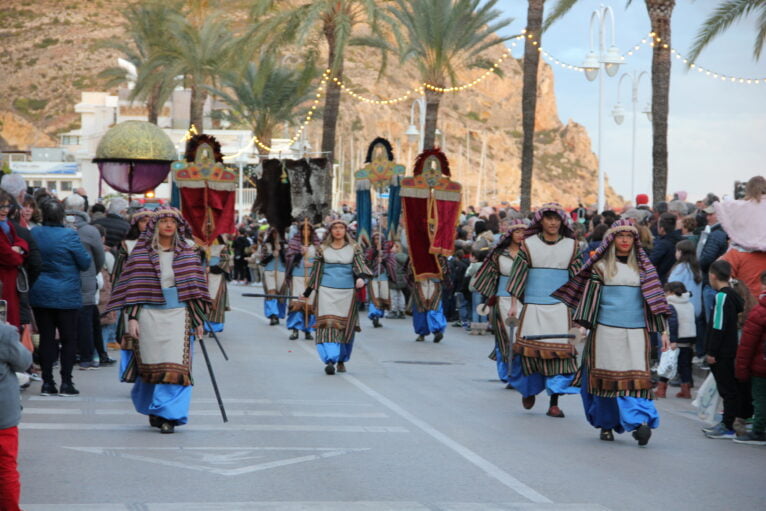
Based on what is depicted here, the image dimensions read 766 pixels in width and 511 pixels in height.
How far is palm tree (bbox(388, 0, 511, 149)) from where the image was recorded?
33.9m

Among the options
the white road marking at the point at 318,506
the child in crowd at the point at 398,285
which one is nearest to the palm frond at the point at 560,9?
the child in crowd at the point at 398,285

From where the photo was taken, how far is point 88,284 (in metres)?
14.3

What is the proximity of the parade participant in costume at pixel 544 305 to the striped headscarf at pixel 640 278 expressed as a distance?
1286mm

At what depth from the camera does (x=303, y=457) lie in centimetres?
919

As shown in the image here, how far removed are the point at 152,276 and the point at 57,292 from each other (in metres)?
2.53

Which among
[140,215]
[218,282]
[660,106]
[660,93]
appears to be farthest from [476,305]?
[140,215]

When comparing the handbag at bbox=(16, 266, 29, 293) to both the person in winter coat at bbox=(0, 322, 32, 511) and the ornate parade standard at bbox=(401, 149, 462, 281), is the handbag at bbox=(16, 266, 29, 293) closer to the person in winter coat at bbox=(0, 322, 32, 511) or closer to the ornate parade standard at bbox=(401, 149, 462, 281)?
the person in winter coat at bbox=(0, 322, 32, 511)

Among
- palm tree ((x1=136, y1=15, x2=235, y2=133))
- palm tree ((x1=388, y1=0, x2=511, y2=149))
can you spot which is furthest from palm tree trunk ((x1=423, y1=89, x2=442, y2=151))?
palm tree ((x1=136, y1=15, x2=235, y2=133))

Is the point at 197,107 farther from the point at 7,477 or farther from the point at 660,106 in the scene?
the point at 7,477

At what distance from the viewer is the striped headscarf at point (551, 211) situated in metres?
12.2

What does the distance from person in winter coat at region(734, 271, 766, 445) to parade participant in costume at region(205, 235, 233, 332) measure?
10222 millimetres

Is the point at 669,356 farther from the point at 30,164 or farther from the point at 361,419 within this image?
the point at 30,164

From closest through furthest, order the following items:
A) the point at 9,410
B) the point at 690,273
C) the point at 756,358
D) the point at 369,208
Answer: the point at 9,410
the point at 756,358
the point at 690,273
the point at 369,208

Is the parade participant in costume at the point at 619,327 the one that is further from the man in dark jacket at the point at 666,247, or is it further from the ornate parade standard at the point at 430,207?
the ornate parade standard at the point at 430,207
